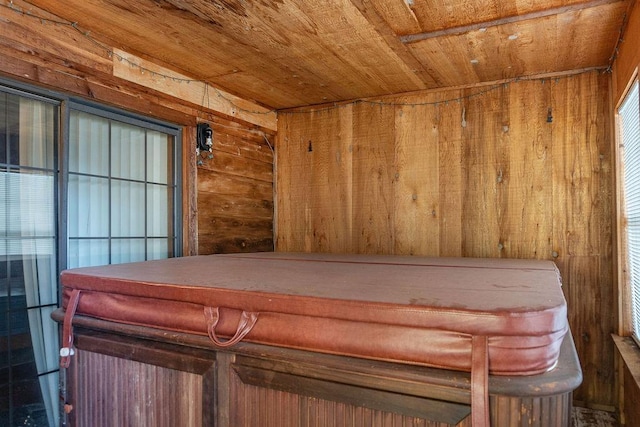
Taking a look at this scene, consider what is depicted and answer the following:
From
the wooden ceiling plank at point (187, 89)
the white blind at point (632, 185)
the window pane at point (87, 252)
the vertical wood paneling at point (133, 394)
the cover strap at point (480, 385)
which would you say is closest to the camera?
the cover strap at point (480, 385)

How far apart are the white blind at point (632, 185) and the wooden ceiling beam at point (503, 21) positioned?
41 cm

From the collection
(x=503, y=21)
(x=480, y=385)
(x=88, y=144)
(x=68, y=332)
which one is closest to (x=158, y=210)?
(x=88, y=144)

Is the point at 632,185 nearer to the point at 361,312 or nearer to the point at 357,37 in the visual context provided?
the point at 357,37

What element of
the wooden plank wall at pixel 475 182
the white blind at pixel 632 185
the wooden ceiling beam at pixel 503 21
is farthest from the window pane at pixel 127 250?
the white blind at pixel 632 185

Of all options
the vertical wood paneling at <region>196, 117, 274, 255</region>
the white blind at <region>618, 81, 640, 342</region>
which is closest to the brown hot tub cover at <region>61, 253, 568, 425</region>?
the white blind at <region>618, 81, 640, 342</region>

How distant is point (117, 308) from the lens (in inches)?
54.5

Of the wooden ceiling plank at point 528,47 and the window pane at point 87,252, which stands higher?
the wooden ceiling plank at point 528,47

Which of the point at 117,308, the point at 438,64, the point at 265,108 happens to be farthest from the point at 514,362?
the point at 265,108

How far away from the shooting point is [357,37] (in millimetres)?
2258

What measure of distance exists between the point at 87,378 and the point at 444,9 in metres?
2.05

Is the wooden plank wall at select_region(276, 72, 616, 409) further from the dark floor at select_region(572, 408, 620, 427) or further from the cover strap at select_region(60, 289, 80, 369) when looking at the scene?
the cover strap at select_region(60, 289, 80, 369)

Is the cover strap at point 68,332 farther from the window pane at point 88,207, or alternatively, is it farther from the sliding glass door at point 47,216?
the window pane at point 88,207

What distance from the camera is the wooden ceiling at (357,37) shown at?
1.95 meters

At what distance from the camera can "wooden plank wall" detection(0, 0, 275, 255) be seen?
75.8 inches
